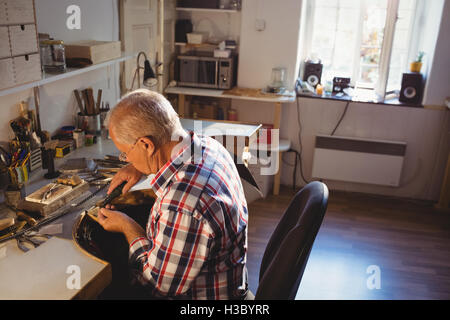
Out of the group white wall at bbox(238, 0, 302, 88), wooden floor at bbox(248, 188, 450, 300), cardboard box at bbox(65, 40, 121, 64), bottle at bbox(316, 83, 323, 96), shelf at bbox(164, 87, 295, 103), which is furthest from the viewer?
bottle at bbox(316, 83, 323, 96)

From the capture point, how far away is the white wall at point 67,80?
203cm

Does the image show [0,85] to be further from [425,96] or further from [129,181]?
[425,96]

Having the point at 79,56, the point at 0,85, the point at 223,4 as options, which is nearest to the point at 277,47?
the point at 223,4

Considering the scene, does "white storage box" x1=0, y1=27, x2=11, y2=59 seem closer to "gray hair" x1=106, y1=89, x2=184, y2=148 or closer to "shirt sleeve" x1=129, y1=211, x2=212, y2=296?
"gray hair" x1=106, y1=89, x2=184, y2=148

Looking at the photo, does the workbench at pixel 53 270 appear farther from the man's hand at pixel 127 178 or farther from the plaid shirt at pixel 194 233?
the man's hand at pixel 127 178

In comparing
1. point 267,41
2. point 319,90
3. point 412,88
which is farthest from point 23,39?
point 412,88

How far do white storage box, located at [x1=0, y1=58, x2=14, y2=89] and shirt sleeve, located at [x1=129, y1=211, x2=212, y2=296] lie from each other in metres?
0.88

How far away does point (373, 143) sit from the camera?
3740mm

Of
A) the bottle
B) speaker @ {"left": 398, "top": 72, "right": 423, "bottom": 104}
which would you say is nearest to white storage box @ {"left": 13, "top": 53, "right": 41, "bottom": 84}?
the bottle

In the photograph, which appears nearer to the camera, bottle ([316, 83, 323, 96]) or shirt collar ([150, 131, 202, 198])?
shirt collar ([150, 131, 202, 198])

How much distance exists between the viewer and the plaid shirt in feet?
3.85

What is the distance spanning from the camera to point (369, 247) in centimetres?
302

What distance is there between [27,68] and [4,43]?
0.14 meters

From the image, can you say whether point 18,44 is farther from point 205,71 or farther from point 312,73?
point 312,73
